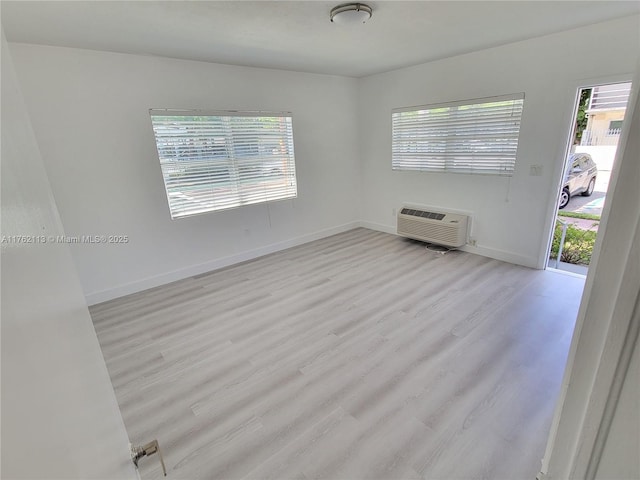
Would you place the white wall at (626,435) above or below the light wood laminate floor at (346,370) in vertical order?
above

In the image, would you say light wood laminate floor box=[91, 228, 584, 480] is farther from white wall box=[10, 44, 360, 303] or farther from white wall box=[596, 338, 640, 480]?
white wall box=[596, 338, 640, 480]

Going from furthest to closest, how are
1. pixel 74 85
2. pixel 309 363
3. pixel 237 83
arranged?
pixel 237 83 → pixel 74 85 → pixel 309 363

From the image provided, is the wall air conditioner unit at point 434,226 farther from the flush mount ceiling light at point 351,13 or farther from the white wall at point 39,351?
the white wall at point 39,351

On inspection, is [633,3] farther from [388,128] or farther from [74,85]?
[74,85]

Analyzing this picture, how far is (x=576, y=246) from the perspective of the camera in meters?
3.99

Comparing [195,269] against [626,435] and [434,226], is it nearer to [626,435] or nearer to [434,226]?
[434,226]

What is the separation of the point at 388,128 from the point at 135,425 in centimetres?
465

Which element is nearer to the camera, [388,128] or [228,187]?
[228,187]

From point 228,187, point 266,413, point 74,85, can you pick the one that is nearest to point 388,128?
point 228,187

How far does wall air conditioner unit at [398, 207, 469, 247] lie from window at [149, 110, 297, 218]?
1.80 m

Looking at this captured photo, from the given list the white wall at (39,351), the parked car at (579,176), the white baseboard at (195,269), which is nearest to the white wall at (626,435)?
the white wall at (39,351)

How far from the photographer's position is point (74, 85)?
2811 mm

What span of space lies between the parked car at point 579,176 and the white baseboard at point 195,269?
147 inches

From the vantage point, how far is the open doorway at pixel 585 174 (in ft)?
11.2
